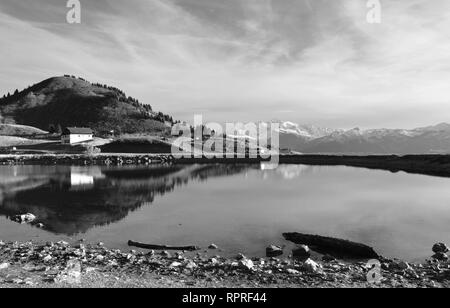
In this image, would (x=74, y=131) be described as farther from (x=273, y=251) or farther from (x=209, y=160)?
(x=273, y=251)

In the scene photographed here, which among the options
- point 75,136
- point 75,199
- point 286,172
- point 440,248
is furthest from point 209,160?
point 440,248

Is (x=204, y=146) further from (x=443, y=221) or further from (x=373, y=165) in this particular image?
(x=443, y=221)

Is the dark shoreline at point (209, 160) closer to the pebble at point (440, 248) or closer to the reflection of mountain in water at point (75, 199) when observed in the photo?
the reflection of mountain in water at point (75, 199)

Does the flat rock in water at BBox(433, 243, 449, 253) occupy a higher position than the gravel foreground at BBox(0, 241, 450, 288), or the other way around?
the gravel foreground at BBox(0, 241, 450, 288)

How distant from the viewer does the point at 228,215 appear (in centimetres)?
3866

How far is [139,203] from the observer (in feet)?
152

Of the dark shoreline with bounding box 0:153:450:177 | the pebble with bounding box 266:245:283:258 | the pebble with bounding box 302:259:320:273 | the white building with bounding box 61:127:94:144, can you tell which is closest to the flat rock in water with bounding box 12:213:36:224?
the pebble with bounding box 266:245:283:258

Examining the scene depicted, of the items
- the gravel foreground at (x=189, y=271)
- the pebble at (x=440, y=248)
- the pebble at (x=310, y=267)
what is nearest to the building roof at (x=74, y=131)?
the gravel foreground at (x=189, y=271)

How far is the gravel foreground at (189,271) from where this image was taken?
17938 millimetres

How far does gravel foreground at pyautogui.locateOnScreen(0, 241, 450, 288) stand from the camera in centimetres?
1794

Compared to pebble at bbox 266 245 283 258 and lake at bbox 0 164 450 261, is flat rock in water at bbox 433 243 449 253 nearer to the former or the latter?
lake at bbox 0 164 450 261

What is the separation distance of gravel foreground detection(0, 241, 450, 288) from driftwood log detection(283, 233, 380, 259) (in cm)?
143

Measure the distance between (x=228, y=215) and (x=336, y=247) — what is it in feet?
49.2
